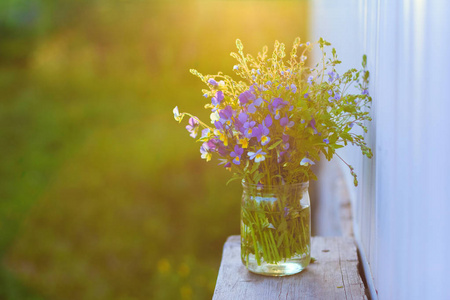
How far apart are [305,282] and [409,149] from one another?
1.51 feet

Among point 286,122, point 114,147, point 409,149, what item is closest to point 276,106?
point 286,122

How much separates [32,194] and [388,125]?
12.6 ft

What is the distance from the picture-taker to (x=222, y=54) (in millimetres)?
4562

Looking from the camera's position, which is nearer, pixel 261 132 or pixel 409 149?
pixel 409 149

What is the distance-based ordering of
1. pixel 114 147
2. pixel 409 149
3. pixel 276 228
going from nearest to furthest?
pixel 409 149
pixel 276 228
pixel 114 147

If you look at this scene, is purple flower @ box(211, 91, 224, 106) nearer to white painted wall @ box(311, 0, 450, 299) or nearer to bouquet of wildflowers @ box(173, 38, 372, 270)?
bouquet of wildflowers @ box(173, 38, 372, 270)

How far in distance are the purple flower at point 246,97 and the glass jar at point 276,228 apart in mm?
184

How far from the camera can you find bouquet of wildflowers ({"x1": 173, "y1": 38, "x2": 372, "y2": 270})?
3.36 feet

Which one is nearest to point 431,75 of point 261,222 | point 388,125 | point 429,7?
point 429,7

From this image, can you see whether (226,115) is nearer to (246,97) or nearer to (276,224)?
(246,97)

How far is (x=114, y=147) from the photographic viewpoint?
14.5 ft

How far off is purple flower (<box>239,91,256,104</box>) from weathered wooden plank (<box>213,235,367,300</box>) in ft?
1.27

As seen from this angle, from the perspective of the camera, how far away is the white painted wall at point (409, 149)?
0.66m

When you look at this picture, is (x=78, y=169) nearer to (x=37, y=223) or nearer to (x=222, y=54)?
(x=37, y=223)
